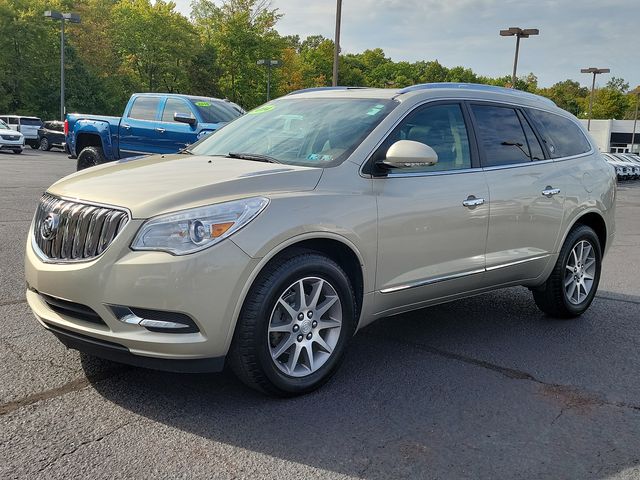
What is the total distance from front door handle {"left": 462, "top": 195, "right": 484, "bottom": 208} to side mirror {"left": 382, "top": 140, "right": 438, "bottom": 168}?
600 millimetres

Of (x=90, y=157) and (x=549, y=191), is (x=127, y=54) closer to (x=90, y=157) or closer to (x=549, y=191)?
(x=90, y=157)

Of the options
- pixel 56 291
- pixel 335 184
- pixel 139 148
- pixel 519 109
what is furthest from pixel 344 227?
pixel 139 148

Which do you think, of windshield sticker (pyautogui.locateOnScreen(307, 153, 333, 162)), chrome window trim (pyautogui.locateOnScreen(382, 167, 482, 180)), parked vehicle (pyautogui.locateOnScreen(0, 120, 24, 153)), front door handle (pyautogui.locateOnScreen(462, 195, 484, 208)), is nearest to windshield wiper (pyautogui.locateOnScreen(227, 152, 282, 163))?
windshield sticker (pyautogui.locateOnScreen(307, 153, 333, 162))

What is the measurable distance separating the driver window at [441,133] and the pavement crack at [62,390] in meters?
2.23

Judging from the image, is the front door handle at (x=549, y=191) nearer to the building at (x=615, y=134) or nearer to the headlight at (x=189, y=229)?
the headlight at (x=189, y=229)

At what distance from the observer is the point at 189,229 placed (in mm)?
3189

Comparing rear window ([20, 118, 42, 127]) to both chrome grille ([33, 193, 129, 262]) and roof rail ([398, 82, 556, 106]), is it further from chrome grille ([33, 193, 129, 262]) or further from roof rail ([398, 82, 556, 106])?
chrome grille ([33, 193, 129, 262])

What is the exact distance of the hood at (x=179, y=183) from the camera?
129 inches

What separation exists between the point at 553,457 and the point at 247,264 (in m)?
1.75

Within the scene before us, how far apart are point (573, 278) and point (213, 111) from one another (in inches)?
361

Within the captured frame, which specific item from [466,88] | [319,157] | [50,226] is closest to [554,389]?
[319,157]

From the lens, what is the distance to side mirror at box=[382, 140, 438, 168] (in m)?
3.83

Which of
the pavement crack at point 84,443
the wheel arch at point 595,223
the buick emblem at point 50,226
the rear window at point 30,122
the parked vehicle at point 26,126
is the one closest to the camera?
the pavement crack at point 84,443

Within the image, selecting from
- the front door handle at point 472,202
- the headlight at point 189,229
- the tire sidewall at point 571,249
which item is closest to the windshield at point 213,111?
the tire sidewall at point 571,249
